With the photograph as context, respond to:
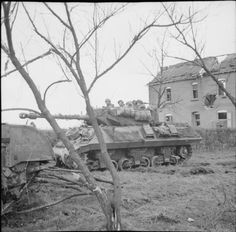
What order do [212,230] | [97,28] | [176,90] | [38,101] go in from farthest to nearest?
[176,90]
[212,230]
[97,28]
[38,101]

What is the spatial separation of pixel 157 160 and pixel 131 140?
5.49 feet

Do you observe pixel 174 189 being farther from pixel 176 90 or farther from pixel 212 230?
pixel 176 90

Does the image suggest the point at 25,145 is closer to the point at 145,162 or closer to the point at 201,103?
the point at 145,162

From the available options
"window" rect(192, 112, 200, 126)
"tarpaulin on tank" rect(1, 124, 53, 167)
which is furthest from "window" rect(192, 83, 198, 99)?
"tarpaulin on tank" rect(1, 124, 53, 167)

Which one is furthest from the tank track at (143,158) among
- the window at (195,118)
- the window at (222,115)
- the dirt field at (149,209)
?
the window at (195,118)

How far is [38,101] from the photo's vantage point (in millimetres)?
4211

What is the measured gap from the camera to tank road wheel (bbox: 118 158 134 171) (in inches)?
542

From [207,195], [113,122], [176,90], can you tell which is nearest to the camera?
[207,195]

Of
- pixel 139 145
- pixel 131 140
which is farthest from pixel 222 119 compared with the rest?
pixel 131 140

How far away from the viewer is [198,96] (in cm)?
3094

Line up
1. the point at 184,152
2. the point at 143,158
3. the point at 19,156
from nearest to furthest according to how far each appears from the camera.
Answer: the point at 19,156, the point at 143,158, the point at 184,152

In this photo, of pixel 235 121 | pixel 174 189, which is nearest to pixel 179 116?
pixel 235 121

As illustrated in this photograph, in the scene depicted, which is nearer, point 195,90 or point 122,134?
point 122,134

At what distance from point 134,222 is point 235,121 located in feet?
78.7
